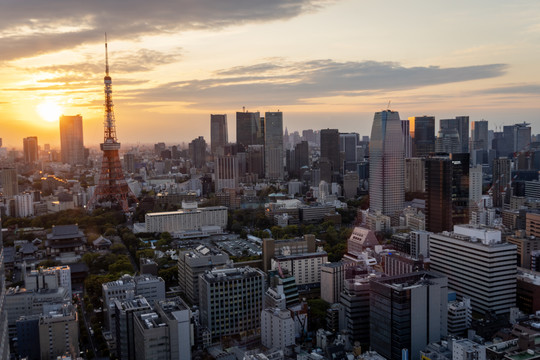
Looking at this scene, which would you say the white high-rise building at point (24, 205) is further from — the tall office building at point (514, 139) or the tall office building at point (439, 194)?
the tall office building at point (514, 139)

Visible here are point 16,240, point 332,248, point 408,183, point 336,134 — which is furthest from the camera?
point 336,134

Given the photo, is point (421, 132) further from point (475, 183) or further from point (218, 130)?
point (218, 130)

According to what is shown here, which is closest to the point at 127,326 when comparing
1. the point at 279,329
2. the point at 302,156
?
the point at 279,329

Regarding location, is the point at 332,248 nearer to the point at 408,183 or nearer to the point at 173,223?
the point at 173,223

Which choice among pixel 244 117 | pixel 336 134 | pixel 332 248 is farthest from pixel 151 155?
pixel 332 248

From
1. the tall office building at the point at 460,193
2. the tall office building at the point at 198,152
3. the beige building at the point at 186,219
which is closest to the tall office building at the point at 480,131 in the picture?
the tall office building at the point at 198,152

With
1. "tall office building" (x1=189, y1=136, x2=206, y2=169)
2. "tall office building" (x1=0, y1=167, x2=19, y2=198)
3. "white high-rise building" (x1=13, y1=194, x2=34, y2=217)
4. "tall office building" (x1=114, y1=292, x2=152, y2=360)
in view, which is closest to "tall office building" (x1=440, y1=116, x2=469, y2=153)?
"tall office building" (x1=189, y1=136, x2=206, y2=169)
